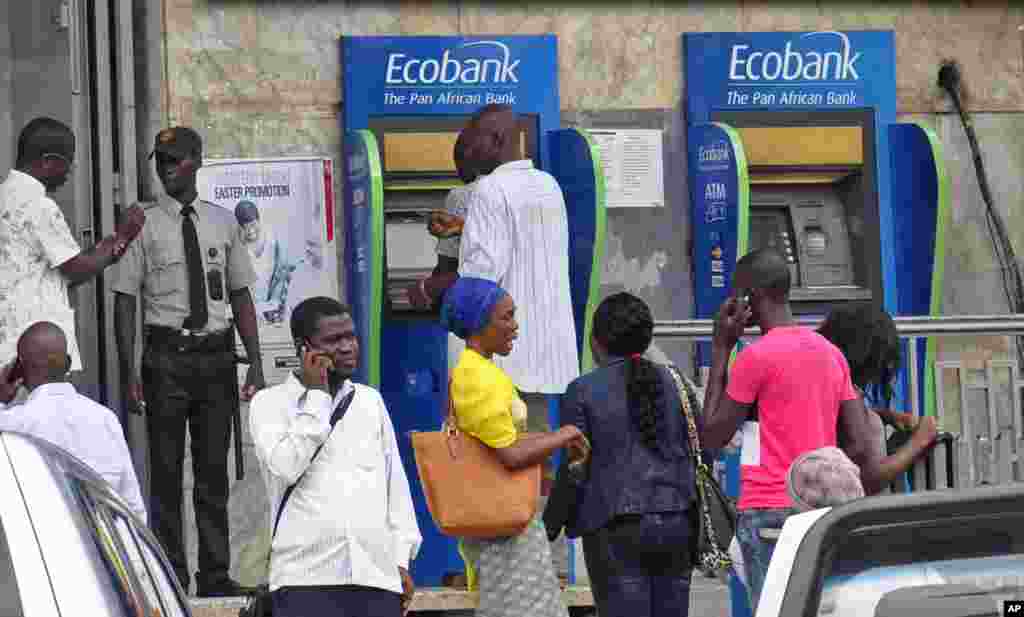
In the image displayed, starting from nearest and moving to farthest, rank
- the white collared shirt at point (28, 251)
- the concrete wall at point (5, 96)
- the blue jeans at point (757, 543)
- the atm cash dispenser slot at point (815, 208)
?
the blue jeans at point (757, 543) → the white collared shirt at point (28, 251) → the concrete wall at point (5, 96) → the atm cash dispenser slot at point (815, 208)

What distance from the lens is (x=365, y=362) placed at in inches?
363

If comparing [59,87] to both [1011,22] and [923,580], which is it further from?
[923,580]

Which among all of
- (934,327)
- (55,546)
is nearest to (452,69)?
(934,327)

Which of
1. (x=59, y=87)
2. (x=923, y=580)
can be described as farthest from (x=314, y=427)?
(x=59, y=87)

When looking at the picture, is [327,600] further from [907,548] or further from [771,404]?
[907,548]

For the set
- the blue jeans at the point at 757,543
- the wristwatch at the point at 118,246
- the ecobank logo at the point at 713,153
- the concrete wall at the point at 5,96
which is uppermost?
the concrete wall at the point at 5,96

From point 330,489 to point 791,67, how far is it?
468 cm

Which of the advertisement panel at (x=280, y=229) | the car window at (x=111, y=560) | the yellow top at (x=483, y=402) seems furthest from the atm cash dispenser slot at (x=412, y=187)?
the car window at (x=111, y=560)

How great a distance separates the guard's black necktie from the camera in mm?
8539

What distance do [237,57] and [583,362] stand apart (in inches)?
85.1

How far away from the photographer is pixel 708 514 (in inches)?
263

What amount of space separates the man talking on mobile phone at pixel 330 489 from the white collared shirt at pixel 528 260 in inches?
82.0

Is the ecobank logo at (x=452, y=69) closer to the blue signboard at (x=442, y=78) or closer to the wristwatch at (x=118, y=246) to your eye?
the blue signboard at (x=442, y=78)

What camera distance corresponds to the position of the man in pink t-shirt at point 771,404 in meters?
6.38
